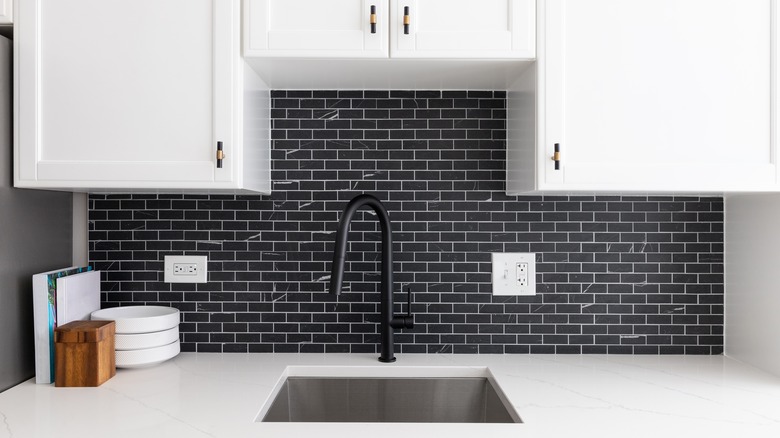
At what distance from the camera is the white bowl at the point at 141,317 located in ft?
4.91

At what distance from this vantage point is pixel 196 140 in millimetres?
1373

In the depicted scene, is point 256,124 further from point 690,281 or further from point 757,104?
point 690,281

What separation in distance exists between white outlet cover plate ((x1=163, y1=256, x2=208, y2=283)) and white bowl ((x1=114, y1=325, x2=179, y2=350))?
22 centimetres

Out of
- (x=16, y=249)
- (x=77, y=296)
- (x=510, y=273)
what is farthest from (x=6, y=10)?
(x=510, y=273)

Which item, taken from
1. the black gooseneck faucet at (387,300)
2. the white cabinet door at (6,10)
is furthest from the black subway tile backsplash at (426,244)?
the white cabinet door at (6,10)

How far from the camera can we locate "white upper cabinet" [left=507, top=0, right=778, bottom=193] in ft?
4.49

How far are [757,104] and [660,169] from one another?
0.30 metres

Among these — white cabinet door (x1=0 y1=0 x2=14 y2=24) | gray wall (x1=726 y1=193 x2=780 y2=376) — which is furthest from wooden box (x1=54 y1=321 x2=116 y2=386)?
gray wall (x1=726 y1=193 x2=780 y2=376)

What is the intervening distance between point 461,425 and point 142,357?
92 centimetres

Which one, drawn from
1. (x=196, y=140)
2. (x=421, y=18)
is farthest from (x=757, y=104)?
(x=196, y=140)

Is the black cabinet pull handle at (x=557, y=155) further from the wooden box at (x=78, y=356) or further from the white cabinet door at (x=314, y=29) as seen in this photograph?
the wooden box at (x=78, y=356)

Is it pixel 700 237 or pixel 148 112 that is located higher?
pixel 148 112

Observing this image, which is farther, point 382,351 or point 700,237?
point 700,237

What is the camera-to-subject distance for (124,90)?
1.37 meters
